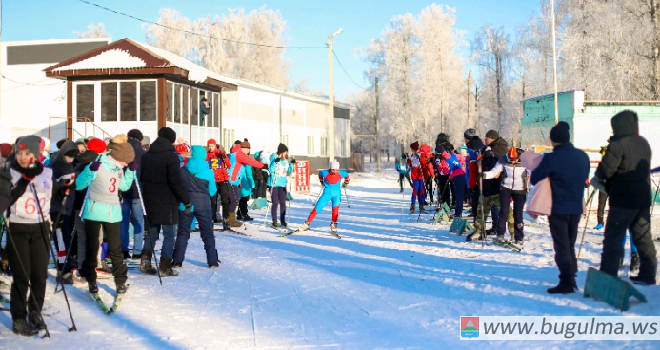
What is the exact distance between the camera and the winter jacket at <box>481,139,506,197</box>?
1159 cm

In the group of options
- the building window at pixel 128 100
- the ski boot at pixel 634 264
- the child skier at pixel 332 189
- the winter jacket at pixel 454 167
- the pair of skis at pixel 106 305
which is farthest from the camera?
the building window at pixel 128 100

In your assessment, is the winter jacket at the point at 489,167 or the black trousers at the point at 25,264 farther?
the winter jacket at the point at 489,167

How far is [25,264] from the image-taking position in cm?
601

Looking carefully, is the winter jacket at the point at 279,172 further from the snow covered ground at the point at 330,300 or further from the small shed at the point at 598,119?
the small shed at the point at 598,119

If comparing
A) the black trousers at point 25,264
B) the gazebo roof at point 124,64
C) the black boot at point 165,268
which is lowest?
the black boot at point 165,268

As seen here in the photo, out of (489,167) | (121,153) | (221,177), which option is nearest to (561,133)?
(489,167)

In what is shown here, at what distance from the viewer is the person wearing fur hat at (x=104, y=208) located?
7.26 meters

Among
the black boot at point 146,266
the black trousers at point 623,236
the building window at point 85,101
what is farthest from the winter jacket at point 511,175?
the building window at point 85,101

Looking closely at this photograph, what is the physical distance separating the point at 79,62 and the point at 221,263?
19.3 meters

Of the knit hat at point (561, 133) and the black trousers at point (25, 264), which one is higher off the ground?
the knit hat at point (561, 133)

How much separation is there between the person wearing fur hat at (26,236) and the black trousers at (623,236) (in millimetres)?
5966

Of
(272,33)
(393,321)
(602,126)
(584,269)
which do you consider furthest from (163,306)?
(272,33)

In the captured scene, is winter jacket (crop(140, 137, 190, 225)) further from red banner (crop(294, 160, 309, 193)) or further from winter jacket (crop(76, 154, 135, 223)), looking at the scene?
red banner (crop(294, 160, 309, 193))

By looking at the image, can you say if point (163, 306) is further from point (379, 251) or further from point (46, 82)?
point (46, 82)
